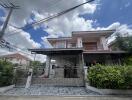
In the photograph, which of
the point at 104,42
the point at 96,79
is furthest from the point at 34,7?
the point at 104,42

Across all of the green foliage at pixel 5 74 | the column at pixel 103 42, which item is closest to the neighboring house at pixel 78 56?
the column at pixel 103 42

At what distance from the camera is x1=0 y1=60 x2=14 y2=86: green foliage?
8312 millimetres

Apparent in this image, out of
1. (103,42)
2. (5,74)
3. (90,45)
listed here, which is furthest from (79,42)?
(5,74)

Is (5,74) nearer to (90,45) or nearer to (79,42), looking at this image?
(79,42)

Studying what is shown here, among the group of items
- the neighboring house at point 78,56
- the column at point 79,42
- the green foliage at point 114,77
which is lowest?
the green foliage at point 114,77

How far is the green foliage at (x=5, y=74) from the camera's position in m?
8.31

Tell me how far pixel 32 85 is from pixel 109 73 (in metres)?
6.88

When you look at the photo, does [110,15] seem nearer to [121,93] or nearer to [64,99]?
[121,93]

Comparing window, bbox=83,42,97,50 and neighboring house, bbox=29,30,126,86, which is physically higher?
window, bbox=83,42,97,50

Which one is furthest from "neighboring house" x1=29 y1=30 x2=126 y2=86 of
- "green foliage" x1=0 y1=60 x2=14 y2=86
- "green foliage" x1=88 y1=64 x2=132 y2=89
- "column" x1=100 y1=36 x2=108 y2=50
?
"green foliage" x1=88 y1=64 x2=132 y2=89

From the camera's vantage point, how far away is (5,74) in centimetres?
866

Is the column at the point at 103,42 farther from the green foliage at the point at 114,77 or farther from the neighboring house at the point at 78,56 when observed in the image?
the green foliage at the point at 114,77

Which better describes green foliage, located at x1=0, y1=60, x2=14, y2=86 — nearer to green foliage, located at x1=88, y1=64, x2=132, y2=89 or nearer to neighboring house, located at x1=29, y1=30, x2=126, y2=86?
neighboring house, located at x1=29, y1=30, x2=126, y2=86

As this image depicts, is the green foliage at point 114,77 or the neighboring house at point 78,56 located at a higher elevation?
the neighboring house at point 78,56
